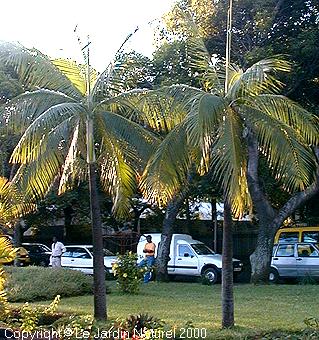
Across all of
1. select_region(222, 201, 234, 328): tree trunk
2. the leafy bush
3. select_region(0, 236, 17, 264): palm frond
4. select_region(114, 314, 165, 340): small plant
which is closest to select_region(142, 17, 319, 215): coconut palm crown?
select_region(222, 201, 234, 328): tree trunk

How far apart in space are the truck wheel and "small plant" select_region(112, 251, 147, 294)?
21.7ft

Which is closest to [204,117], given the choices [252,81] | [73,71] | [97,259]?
[252,81]

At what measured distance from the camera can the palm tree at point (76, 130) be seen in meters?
12.6

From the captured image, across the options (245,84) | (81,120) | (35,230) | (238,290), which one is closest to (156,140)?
(81,120)

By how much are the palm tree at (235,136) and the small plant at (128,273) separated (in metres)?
6.73

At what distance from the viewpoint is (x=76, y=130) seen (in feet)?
41.7

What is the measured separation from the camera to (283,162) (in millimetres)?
11516

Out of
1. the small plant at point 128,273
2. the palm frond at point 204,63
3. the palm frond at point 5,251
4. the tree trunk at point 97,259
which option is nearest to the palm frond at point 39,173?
the tree trunk at point 97,259

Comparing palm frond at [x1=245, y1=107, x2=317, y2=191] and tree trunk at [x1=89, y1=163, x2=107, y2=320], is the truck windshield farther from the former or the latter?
palm frond at [x1=245, y1=107, x2=317, y2=191]

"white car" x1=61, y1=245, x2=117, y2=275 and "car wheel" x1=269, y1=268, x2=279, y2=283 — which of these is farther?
"white car" x1=61, y1=245, x2=117, y2=275

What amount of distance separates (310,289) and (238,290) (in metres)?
2.13

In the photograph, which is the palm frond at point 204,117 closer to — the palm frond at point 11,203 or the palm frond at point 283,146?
the palm frond at point 283,146

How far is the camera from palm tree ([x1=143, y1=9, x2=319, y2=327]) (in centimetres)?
1106

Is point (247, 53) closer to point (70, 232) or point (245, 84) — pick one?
point (245, 84)
